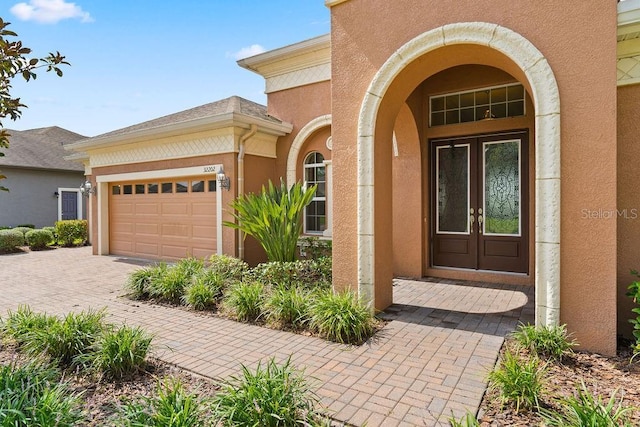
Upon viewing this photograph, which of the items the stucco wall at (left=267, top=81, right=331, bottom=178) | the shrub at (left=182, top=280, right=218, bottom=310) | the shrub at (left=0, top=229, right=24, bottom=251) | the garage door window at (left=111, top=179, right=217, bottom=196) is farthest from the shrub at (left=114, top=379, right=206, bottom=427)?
the shrub at (left=0, top=229, right=24, bottom=251)

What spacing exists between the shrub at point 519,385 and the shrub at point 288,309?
2.58 metres

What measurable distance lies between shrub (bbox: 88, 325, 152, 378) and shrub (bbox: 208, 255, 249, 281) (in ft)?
9.59

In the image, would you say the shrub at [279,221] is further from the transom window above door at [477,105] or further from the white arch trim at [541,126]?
the transom window above door at [477,105]

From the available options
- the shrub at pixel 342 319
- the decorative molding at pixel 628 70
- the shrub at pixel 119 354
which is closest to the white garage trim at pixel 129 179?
the shrub at pixel 342 319

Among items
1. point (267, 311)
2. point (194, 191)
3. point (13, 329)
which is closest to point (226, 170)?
point (194, 191)

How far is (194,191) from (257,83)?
3610mm

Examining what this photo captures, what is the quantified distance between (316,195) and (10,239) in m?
12.4

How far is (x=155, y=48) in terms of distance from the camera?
9656 mm

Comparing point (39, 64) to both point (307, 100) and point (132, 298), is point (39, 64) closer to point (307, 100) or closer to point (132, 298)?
point (132, 298)

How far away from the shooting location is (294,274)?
652cm

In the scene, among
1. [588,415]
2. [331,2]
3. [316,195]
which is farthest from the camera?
[316,195]

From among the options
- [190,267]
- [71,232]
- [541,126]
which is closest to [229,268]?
[190,267]

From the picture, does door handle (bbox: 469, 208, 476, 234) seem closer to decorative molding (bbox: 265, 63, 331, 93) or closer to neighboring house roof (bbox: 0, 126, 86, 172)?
decorative molding (bbox: 265, 63, 331, 93)

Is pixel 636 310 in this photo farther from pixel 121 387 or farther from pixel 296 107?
pixel 296 107
